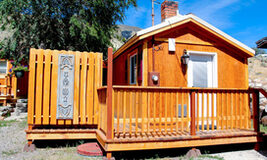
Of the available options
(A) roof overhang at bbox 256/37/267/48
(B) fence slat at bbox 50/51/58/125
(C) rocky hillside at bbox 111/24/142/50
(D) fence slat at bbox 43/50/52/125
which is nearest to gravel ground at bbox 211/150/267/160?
(A) roof overhang at bbox 256/37/267/48

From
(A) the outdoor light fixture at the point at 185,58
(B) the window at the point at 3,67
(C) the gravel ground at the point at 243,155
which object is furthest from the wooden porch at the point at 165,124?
(B) the window at the point at 3,67

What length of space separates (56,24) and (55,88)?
335 inches

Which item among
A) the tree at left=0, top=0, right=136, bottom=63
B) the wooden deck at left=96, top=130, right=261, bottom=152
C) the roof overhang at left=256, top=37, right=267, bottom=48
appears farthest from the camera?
the tree at left=0, top=0, right=136, bottom=63

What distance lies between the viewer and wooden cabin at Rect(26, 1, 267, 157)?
497 centimetres

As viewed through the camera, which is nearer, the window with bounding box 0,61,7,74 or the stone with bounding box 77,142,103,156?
the stone with bounding box 77,142,103,156

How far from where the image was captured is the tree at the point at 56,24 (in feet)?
40.2

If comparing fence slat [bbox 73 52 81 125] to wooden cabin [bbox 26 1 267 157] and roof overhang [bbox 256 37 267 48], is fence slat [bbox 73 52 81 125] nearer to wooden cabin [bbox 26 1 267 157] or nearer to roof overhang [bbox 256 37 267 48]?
wooden cabin [bbox 26 1 267 157]

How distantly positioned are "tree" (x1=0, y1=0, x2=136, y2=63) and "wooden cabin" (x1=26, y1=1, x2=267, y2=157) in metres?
5.30

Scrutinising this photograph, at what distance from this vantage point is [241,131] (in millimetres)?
5691

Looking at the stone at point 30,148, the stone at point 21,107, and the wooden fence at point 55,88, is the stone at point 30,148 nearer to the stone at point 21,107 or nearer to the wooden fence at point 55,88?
the wooden fence at point 55,88

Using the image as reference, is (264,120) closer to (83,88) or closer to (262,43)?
(262,43)

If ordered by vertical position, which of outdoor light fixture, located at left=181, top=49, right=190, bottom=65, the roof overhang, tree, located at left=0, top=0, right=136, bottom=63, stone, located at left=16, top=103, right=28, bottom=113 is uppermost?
tree, located at left=0, top=0, right=136, bottom=63

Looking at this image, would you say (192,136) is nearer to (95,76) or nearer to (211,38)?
(95,76)

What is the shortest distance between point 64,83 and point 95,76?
2.60 feet
